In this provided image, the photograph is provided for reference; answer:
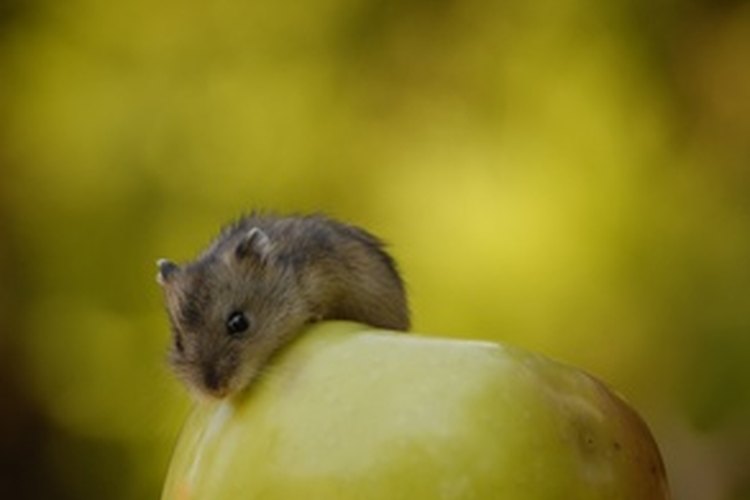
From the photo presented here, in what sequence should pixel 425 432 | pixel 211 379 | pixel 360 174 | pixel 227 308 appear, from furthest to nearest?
pixel 360 174
pixel 227 308
pixel 211 379
pixel 425 432

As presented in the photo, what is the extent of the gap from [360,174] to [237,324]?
4.50ft

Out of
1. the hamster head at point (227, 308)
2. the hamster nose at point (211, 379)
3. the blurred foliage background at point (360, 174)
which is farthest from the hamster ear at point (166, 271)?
the blurred foliage background at point (360, 174)

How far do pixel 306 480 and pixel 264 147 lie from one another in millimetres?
Result: 1635

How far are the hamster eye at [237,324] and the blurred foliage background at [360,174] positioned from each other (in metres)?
1.32

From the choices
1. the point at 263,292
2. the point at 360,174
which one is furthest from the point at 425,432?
the point at 360,174

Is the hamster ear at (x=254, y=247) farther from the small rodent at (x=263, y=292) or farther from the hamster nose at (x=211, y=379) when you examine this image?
the hamster nose at (x=211, y=379)

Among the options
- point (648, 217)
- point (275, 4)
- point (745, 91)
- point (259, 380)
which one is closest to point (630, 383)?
point (648, 217)

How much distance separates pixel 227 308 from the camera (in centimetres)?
113

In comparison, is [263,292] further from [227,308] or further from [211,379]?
[211,379]

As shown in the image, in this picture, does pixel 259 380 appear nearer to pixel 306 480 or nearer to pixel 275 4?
pixel 306 480

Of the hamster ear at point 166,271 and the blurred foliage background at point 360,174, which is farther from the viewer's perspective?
the blurred foliage background at point 360,174

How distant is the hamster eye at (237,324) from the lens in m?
1.11

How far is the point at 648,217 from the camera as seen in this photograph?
2529 millimetres

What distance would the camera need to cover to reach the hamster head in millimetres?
1042
